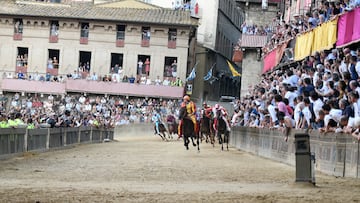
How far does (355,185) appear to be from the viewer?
14672 mm

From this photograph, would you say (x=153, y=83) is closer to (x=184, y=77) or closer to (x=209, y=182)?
(x=184, y=77)

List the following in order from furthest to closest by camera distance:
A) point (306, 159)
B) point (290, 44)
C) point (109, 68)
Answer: point (109, 68), point (290, 44), point (306, 159)

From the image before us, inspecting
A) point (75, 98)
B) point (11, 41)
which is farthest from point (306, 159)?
point (11, 41)

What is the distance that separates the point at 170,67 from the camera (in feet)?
232

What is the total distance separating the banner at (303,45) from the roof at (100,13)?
34.3 m

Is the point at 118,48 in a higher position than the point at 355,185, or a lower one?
higher

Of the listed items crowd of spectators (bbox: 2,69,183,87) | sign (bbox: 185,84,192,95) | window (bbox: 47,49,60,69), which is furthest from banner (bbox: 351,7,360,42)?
window (bbox: 47,49,60,69)

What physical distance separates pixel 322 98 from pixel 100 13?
50963mm

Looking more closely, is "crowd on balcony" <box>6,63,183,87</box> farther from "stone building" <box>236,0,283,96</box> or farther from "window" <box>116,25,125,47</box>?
"stone building" <box>236,0,283,96</box>

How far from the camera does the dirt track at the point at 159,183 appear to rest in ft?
39.8

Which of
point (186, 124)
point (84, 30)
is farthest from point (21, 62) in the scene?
point (186, 124)

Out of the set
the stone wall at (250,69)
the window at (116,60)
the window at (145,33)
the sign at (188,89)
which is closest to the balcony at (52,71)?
the window at (116,60)

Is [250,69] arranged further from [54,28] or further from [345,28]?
[345,28]

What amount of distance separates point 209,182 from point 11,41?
191 feet
